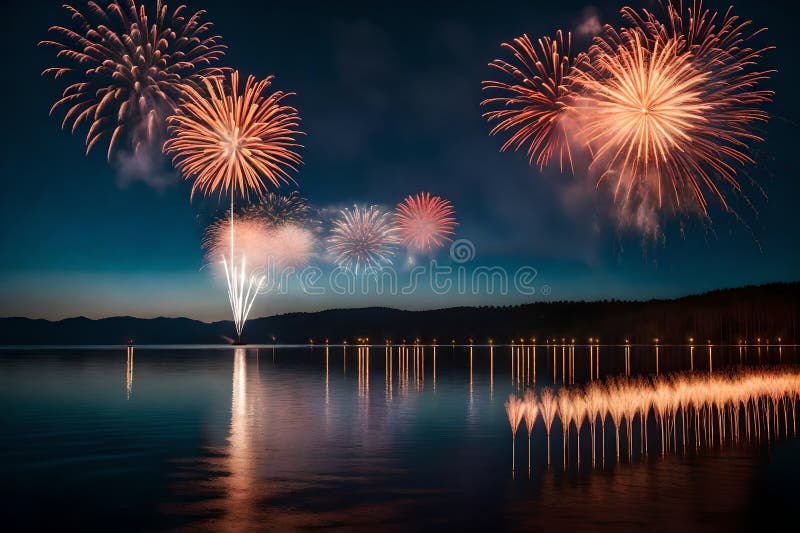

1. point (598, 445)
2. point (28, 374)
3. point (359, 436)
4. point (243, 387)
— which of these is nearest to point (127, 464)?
point (359, 436)

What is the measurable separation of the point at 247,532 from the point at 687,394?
29190 millimetres

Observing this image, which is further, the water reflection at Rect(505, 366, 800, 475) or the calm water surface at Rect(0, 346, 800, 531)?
the water reflection at Rect(505, 366, 800, 475)

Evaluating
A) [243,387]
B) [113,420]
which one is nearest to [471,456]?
[113,420]

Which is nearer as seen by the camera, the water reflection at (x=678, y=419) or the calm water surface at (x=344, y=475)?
the calm water surface at (x=344, y=475)

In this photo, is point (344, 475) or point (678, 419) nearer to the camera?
point (344, 475)

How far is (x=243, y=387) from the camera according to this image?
62.5m

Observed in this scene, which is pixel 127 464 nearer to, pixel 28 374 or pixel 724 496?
pixel 724 496

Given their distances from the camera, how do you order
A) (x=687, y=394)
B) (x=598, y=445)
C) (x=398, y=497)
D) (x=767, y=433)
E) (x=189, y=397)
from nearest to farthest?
(x=398, y=497), (x=598, y=445), (x=767, y=433), (x=687, y=394), (x=189, y=397)

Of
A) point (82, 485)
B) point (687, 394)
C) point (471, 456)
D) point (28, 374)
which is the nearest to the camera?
point (82, 485)

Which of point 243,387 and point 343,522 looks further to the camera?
point 243,387

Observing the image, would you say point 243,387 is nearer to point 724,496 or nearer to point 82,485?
point 82,485

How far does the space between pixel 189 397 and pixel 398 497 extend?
1426 inches

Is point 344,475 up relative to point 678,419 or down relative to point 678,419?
up

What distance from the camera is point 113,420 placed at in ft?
136
